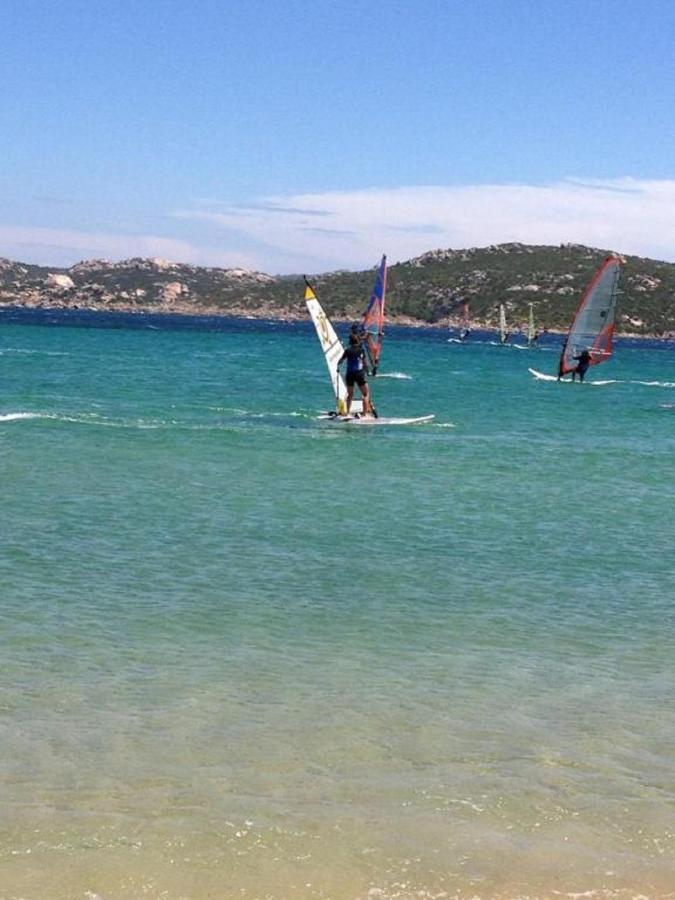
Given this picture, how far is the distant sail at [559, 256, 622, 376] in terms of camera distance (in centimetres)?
4794

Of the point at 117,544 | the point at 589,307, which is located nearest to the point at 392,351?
the point at 589,307

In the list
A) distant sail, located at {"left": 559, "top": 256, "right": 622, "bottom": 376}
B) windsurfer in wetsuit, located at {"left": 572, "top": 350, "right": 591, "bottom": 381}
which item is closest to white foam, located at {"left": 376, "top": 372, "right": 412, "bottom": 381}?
distant sail, located at {"left": 559, "top": 256, "right": 622, "bottom": 376}

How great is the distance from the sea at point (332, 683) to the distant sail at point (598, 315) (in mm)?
28364

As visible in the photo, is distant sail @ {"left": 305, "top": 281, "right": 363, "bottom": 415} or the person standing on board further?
distant sail @ {"left": 305, "top": 281, "right": 363, "bottom": 415}

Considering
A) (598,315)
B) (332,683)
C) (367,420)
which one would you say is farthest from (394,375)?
(332,683)

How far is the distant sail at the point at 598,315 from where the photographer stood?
157ft

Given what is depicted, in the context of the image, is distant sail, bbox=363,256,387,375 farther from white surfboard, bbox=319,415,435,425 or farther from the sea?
the sea

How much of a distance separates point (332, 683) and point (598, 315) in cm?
4278

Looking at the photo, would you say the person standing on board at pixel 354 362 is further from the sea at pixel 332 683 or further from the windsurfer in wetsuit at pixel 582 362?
the windsurfer in wetsuit at pixel 582 362

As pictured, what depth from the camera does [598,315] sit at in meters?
49.6

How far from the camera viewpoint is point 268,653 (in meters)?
9.39

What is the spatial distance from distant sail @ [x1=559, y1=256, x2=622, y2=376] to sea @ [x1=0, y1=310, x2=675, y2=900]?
93.1ft

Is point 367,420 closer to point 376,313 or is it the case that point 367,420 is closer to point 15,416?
point 15,416

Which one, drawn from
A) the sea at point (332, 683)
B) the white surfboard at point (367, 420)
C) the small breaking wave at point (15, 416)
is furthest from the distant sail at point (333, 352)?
the sea at point (332, 683)
